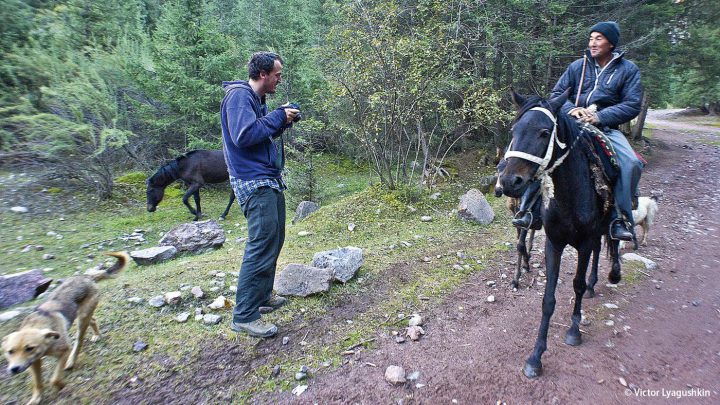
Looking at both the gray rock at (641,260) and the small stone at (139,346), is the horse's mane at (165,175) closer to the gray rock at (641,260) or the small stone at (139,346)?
the small stone at (139,346)

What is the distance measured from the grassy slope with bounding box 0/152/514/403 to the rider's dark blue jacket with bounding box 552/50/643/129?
2558mm

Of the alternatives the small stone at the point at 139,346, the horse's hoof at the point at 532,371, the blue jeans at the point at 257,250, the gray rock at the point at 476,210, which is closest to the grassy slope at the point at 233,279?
the small stone at the point at 139,346

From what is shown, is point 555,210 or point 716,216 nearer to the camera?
point 555,210

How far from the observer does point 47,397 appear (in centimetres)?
283

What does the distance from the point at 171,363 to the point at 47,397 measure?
87 centimetres

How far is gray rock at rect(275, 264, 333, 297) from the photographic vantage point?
→ 4285 mm

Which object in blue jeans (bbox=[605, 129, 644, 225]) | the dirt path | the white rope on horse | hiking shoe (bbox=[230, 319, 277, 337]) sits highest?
the white rope on horse

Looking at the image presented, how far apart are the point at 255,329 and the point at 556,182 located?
3109mm

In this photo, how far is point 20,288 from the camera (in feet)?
15.1

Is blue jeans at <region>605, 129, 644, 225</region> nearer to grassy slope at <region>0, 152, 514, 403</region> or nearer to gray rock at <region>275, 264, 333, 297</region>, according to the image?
grassy slope at <region>0, 152, 514, 403</region>

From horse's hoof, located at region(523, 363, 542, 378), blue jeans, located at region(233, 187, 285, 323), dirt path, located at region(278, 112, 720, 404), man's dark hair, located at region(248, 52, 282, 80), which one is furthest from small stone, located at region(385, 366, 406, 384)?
man's dark hair, located at region(248, 52, 282, 80)

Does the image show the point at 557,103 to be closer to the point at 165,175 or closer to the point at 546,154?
the point at 546,154

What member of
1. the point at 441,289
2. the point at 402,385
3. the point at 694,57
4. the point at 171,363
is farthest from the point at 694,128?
the point at 171,363

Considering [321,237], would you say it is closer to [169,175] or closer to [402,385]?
[402,385]
